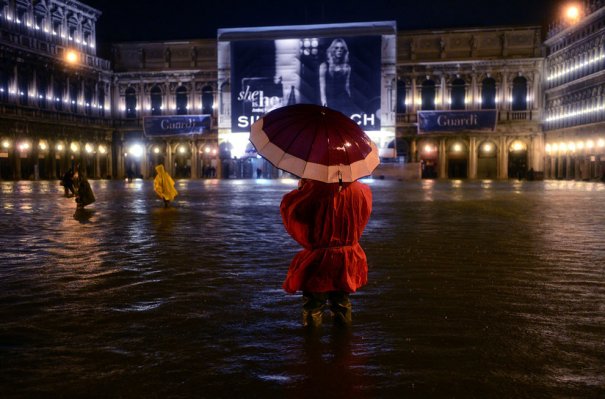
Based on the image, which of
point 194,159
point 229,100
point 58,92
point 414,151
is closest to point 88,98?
point 58,92

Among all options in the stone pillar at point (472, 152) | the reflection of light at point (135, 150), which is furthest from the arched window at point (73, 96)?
the stone pillar at point (472, 152)

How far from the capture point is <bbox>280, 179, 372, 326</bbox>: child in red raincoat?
15.6 feet

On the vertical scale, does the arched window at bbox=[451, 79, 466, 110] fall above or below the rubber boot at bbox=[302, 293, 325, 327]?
above

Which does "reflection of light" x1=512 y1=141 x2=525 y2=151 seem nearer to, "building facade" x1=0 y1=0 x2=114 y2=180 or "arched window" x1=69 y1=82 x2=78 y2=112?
"building facade" x1=0 y1=0 x2=114 y2=180

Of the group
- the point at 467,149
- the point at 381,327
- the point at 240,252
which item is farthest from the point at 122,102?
the point at 381,327

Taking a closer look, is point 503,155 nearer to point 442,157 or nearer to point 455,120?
point 442,157

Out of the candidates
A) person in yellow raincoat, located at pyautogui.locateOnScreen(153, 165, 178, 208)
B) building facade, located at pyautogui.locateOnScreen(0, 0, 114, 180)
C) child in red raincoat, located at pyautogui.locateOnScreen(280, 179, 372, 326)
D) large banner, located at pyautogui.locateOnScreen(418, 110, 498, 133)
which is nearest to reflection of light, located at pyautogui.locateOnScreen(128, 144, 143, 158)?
building facade, located at pyautogui.locateOnScreen(0, 0, 114, 180)

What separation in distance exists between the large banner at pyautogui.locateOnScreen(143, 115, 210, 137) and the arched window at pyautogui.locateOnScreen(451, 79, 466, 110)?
21145mm

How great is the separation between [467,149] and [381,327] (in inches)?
Answer: 2231

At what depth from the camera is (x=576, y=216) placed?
15680 millimetres

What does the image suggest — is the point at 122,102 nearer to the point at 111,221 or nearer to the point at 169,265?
the point at 111,221

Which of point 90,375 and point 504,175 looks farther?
point 504,175

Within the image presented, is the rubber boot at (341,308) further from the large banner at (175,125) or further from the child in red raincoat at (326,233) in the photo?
the large banner at (175,125)

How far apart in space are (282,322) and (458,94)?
56659 millimetres
